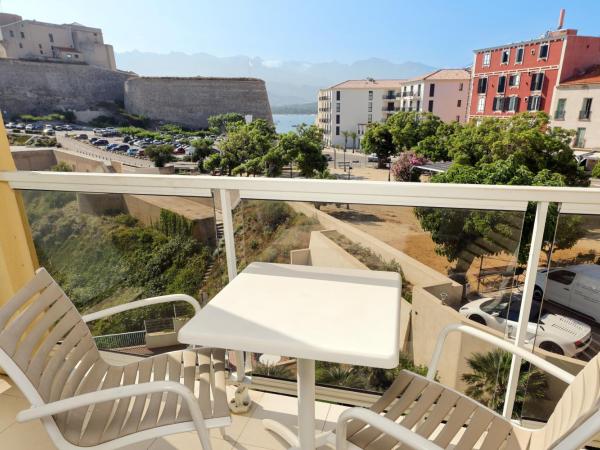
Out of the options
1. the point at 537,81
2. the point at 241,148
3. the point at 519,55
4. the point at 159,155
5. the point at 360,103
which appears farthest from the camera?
the point at 360,103

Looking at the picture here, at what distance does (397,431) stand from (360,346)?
19 cm

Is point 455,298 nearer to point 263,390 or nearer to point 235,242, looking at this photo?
point 235,242

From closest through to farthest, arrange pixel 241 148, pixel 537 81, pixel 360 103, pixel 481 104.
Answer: pixel 241 148, pixel 537 81, pixel 481 104, pixel 360 103

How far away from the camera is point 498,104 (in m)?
31.3

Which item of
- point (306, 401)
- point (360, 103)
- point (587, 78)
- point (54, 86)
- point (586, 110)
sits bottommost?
point (306, 401)

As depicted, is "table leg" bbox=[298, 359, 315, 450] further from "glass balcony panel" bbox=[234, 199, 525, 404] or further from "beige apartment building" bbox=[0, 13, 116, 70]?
"beige apartment building" bbox=[0, 13, 116, 70]

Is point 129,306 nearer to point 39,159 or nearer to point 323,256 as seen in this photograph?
point 323,256

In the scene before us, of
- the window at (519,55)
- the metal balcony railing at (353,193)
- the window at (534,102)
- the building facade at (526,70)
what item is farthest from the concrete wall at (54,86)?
the metal balcony railing at (353,193)

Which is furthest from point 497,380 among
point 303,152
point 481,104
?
point 481,104

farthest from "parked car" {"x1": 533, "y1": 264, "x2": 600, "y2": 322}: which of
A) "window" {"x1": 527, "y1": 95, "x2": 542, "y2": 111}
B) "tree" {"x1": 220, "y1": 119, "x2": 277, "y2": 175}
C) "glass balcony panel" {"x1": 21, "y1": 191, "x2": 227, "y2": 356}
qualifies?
"window" {"x1": 527, "y1": 95, "x2": 542, "y2": 111}

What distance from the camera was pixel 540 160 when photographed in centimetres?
1655

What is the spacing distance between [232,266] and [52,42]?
59322 millimetres

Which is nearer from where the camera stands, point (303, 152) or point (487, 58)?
point (303, 152)

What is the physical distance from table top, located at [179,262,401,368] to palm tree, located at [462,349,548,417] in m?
0.62
